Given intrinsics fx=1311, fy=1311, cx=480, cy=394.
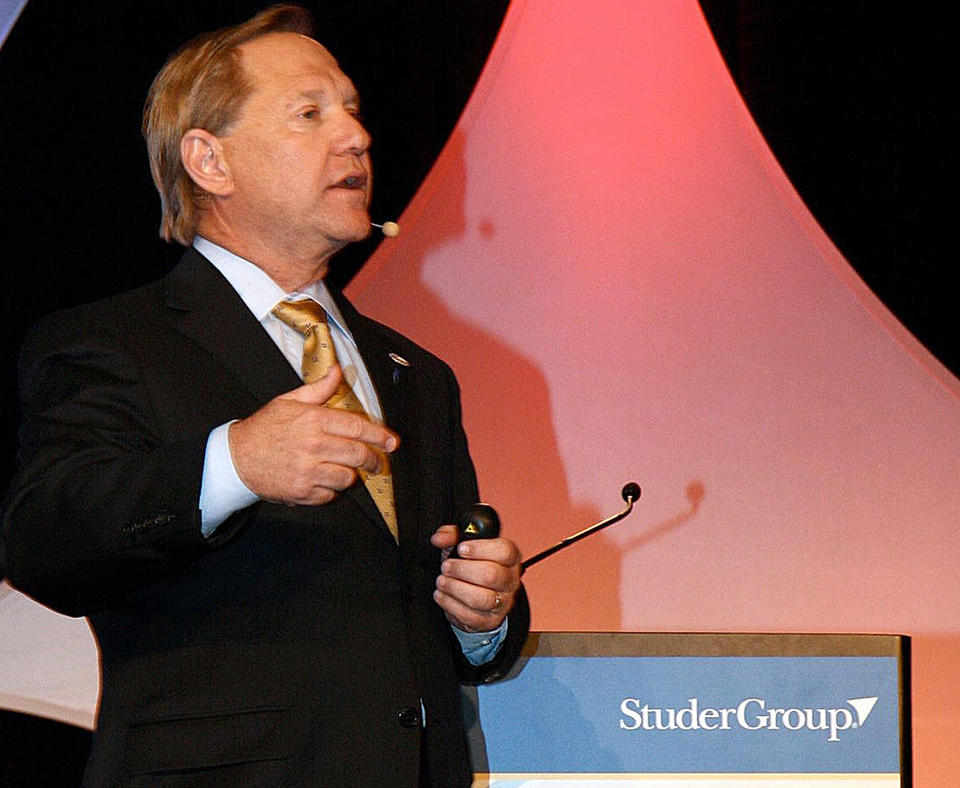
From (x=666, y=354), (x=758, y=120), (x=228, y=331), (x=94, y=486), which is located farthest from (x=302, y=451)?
(x=758, y=120)

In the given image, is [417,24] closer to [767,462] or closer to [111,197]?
[111,197]

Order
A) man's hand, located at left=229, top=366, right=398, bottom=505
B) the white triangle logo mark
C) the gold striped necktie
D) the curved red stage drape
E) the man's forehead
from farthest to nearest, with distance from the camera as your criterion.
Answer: the curved red stage drape
the man's forehead
the white triangle logo mark
the gold striped necktie
man's hand, located at left=229, top=366, right=398, bottom=505

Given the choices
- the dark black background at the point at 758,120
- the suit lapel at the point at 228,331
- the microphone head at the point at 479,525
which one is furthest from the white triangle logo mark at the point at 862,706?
the dark black background at the point at 758,120

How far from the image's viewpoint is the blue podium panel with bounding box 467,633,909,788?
1.58 m

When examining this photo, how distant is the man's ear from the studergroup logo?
82 cm

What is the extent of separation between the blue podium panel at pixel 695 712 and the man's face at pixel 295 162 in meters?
0.58

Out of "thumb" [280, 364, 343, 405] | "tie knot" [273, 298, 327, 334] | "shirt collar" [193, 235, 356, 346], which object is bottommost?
"thumb" [280, 364, 343, 405]

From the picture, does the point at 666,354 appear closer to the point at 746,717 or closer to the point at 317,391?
the point at 746,717

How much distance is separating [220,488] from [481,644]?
474 mm

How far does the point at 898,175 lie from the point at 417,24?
3.68 ft

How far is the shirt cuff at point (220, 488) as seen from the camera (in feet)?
3.87

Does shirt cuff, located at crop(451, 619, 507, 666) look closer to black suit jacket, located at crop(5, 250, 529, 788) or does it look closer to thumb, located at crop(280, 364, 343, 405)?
black suit jacket, located at crop(5, 250, 529, 788)

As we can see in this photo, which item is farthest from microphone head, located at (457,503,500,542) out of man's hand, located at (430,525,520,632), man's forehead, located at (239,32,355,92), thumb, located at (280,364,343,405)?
man's forehead, located at (239,32,355,92)

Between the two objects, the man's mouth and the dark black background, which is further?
the dark black background
